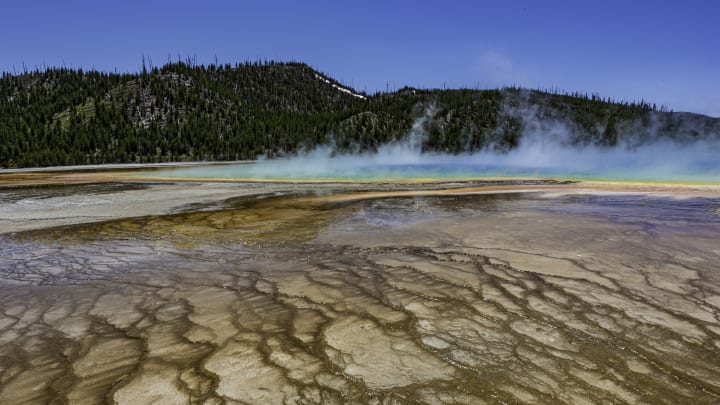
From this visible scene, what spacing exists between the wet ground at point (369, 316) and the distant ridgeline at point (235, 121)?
83356mm

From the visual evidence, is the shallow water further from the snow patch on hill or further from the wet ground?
the snow patch on hill

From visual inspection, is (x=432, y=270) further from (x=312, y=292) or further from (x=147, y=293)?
(x=147, y=293)

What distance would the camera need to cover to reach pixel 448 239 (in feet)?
26.6

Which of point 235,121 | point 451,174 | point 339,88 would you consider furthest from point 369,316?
point 339,88

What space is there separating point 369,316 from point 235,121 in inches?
4497

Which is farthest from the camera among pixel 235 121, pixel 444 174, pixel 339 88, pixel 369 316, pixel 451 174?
pixel 339 88

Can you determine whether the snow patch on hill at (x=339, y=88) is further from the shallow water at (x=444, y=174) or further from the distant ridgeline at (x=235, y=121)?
the shallow water at (x=444, y=174)

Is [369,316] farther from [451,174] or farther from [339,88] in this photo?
[339,88]

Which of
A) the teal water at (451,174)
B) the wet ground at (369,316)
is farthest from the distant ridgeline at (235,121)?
the wet ground at (369,316)

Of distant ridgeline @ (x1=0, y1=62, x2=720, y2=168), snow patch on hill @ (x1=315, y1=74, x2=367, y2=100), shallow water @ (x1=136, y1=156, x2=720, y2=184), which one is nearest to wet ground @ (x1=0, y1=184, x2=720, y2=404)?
shallow water @ (x1=136, y1=156, x2=720, y2=184)

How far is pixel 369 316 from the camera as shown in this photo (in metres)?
4.38

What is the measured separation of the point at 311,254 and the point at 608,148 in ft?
335

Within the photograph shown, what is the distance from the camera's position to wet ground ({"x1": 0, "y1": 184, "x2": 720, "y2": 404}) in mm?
3072

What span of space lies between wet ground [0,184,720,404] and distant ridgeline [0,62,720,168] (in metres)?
83.4
